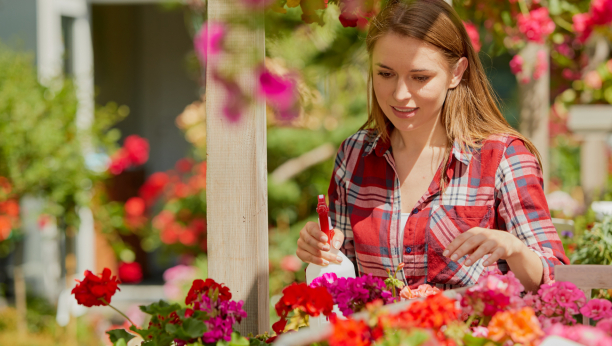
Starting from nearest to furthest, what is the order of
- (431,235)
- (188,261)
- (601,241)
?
(431,235) < (601,241) < (188,261)

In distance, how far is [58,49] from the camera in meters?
4.03

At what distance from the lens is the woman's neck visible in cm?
146

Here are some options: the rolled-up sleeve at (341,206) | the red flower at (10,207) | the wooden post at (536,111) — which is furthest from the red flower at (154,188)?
the rolled-up sleeve at (341,206)

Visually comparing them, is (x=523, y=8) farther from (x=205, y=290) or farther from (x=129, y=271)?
(x=129, y=271)

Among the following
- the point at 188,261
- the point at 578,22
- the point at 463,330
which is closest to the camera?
the point at 463,330

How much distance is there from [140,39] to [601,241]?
169 inches

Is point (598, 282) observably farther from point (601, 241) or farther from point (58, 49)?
point (58, 49)

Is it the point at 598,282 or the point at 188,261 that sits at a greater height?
the point at 598,282

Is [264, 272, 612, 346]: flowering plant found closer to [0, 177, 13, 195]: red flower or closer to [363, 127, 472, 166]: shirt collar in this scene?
[363, 127, 472, 166]: shirt collar

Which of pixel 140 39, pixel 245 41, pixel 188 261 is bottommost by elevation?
pixel 188 261

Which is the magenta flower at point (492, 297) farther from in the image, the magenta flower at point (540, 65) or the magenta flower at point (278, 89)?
the magenta flower at point (540, 65)

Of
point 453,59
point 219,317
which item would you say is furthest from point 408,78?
point 219,317

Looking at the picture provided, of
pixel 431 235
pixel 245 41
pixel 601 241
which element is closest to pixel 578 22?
pixel 601 241

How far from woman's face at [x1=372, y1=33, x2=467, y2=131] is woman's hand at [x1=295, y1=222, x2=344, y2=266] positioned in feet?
1.16
